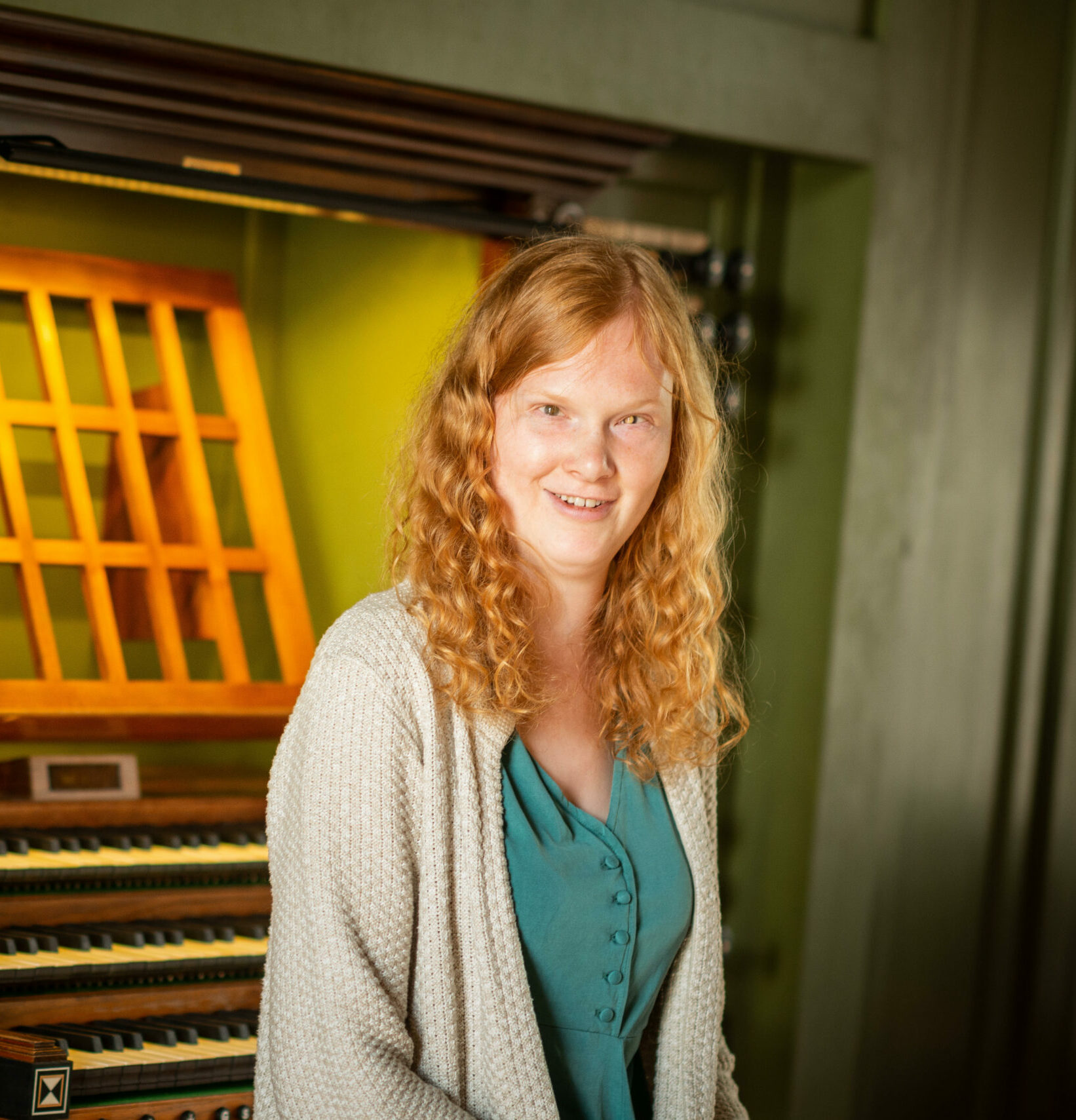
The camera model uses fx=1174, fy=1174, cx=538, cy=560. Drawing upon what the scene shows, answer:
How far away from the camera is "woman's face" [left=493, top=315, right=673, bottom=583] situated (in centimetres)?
128

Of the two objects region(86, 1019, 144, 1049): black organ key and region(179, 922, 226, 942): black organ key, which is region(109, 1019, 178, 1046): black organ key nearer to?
region(86, 1019, 144, 1049): black organ key

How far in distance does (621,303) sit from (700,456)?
9.6 inches

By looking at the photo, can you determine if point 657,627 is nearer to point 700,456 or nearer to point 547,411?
point 700,456

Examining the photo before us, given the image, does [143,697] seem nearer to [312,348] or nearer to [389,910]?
[312,348]

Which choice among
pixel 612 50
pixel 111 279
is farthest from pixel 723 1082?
pixel 612 50

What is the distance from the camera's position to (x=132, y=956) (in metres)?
1.76

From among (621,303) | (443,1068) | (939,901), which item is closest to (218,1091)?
(443,1068)

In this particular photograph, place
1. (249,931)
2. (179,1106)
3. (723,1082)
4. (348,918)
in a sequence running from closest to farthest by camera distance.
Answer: (348,918)
(723,1082)
(179,1106)
(249,931)

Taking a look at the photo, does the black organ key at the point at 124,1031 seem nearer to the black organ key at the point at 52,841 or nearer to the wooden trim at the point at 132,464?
the black organ key at the point at 52,841

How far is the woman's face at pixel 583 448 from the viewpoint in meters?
1.28

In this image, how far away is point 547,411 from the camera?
130 cm

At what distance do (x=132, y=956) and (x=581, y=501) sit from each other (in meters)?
1.04

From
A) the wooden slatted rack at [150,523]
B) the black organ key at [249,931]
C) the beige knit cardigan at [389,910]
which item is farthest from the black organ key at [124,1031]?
the beige knit cardigan at [389,910]

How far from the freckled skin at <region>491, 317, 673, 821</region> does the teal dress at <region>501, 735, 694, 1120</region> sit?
0.07 m
